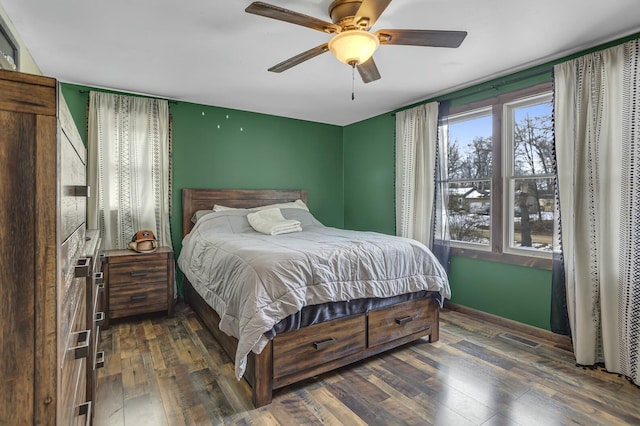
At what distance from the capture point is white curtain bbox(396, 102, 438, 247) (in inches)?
144

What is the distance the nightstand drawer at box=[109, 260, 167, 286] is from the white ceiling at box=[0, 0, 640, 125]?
71.5 inches

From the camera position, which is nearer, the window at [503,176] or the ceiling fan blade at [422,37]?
the ceiling fan blade at [422,37]

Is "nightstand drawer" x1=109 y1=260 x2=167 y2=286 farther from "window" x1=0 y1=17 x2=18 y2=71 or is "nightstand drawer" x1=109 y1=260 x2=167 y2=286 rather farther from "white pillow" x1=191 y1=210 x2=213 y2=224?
"window" x1=0 y1=17 x2=18 y2=71

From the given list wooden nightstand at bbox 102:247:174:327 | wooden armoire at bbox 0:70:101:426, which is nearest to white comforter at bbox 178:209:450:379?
wooden nightstand at bbox 102:247:174:327

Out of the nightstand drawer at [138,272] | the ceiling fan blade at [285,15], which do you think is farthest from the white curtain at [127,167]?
the ceiling fan blade at [285,15]

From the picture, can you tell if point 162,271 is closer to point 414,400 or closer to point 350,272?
point 350,272

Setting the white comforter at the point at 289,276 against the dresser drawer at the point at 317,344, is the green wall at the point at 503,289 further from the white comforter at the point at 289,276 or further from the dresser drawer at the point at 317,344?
the dresser drawer at the point at 317,344

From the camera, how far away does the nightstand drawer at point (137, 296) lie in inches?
120

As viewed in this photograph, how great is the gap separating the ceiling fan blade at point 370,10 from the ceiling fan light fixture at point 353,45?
0.07 metres

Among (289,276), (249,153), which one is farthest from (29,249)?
(249,153)

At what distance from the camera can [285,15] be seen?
65.6 inches

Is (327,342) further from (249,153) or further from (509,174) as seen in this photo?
(249,153)

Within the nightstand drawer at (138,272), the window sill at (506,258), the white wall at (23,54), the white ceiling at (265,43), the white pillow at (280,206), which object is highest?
the white ceiling at (265,43)

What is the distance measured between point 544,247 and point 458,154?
1292 millimetres
